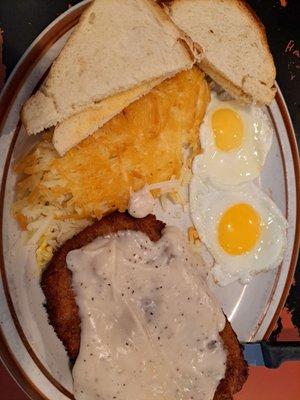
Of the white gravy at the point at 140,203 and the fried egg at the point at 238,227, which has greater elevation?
the white gravy at the point at 140,203

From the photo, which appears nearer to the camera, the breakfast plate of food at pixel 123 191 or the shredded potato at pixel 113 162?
the breakfast plate of food at pixel 123 191

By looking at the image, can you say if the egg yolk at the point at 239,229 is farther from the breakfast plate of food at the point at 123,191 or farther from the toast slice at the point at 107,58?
the toast slice at the point at 107,58

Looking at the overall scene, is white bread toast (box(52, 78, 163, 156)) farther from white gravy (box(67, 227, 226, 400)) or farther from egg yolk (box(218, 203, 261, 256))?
egg yolk (box(218, 203, 261, 256))

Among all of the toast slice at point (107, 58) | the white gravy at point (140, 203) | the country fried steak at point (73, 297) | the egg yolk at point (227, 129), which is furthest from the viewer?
the egg yolk at point (227, 129)

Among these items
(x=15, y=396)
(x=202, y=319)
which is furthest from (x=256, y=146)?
(x=15, y=396)

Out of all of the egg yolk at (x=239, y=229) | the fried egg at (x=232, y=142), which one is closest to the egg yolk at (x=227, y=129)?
the fried egg at (x=232, y=142)

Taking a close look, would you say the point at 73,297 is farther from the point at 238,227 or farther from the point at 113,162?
the point at 238,227

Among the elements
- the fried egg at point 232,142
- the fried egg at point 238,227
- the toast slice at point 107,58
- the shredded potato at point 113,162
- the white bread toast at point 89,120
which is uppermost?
the toast slice at point 107,58
